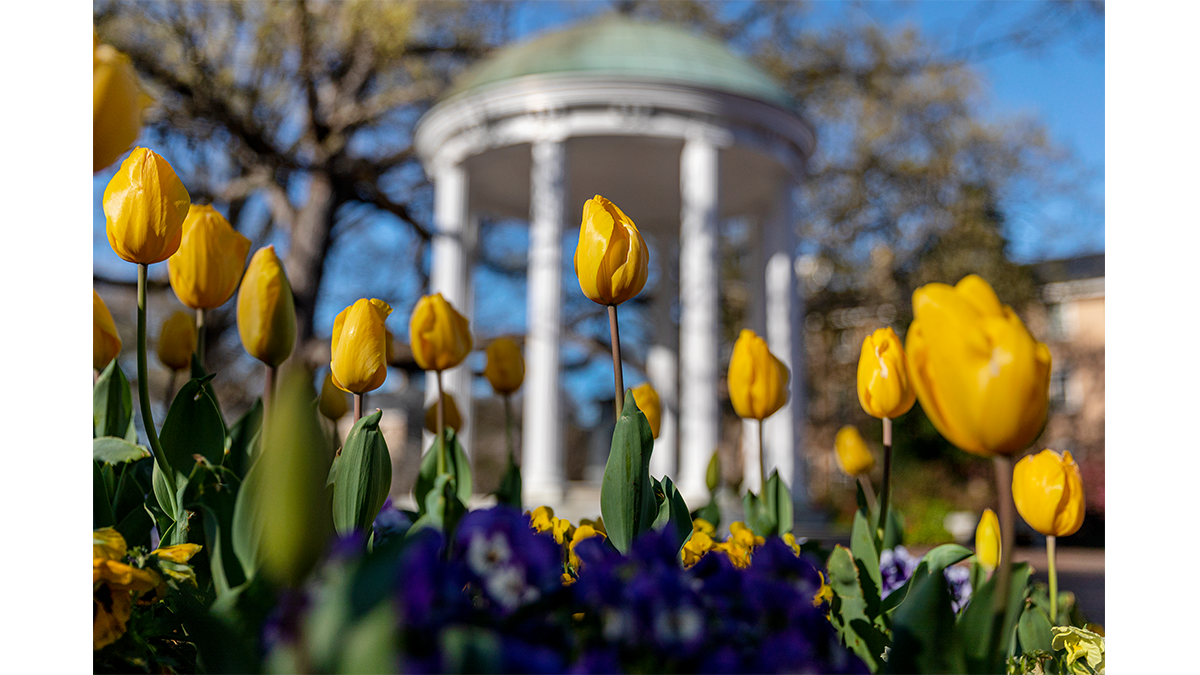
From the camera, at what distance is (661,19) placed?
1244 cm

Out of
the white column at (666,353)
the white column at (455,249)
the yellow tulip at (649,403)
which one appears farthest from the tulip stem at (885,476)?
the white column at (666,353)

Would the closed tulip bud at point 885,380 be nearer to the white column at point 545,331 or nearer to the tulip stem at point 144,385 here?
the tulip stem at point 144,385

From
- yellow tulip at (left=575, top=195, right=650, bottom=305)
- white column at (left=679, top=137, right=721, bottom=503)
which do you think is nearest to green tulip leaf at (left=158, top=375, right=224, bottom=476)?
yellow tulip at (left=575, top=195, right=650, bottom=305)

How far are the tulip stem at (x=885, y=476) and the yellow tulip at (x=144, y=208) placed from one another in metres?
1.28

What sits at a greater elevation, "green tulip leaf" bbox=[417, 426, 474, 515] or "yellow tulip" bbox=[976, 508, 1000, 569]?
"green tulip leaf" bbox=[417, 426, 474, 515]

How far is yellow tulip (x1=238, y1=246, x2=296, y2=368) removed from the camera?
1.42 m

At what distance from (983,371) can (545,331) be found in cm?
637

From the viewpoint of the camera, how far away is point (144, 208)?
1.22 meters

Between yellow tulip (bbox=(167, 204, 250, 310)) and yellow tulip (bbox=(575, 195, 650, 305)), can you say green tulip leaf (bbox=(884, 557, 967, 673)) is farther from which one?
yellow tulip (bbox=(167, 204, 250, 310))

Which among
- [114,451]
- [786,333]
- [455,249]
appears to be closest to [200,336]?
[114,451]

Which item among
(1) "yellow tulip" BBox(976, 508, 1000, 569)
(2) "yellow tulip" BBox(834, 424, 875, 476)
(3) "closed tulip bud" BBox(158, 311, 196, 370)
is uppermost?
(3) "closed tulip bud" BBox(158, 311, 196, 370)

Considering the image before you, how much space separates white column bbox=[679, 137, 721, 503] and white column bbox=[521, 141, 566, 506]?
1.10m
